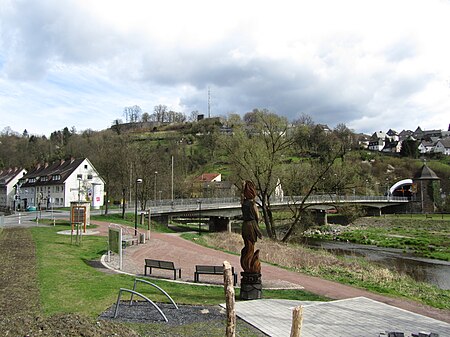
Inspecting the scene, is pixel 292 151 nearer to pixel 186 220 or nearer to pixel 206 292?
pixel 206 292

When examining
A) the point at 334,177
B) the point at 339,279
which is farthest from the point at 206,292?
the point at 334,177

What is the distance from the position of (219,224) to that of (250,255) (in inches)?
1645

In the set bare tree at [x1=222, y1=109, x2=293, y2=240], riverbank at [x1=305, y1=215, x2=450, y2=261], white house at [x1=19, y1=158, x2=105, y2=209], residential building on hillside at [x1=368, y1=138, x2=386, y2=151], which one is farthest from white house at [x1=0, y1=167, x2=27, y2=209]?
residential building on hillside at [x1=368, y1=138, x2=386, y2=151]

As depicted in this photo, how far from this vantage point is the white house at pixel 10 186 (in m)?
77.5

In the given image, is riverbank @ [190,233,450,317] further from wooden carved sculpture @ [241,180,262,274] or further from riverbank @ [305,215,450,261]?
riverbank @ [305,215,450,261]

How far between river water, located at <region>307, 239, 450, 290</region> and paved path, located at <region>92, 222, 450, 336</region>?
391 inches

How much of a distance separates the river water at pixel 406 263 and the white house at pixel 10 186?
205 feet

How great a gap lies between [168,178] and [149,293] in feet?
195

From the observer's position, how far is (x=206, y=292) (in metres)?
13.8

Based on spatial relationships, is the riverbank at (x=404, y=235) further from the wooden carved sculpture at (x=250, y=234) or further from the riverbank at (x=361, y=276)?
the wooden carved sculpture at (x=250, y=234)

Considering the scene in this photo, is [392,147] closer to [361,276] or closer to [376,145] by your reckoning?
[376,145]

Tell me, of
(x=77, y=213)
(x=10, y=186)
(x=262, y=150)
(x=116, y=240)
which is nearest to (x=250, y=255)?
(x=116, y=240)

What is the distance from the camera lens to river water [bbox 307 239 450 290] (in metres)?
24.9

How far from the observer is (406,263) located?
102 ft
